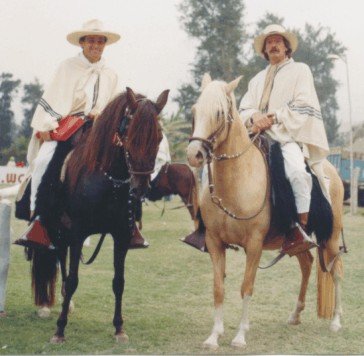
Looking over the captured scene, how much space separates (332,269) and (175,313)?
1785 millimetres

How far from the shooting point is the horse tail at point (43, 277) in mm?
6676

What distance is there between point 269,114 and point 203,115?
123 centimetres

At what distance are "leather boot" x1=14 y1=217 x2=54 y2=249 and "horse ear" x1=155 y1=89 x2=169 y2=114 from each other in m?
1.71

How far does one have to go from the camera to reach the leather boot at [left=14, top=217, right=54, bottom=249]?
594 centimetres

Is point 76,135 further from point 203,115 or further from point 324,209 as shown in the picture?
point 324,209

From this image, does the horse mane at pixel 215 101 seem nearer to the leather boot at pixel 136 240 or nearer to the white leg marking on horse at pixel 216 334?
the leather boot at pixel 136 240

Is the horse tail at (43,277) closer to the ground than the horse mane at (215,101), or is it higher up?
closer to the ground

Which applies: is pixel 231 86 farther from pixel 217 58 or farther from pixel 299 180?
pixel 217 58

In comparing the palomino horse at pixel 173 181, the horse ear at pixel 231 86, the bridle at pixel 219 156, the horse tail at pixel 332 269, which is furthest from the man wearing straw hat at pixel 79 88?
the palomino horse at pixel 173 181

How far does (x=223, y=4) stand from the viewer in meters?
26.2

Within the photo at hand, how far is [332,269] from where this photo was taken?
6676mm

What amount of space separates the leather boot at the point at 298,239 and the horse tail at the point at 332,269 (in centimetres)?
87

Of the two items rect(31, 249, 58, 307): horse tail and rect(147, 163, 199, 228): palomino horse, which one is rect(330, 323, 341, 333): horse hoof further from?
rect(147, 163, 199, 228): palomino horse

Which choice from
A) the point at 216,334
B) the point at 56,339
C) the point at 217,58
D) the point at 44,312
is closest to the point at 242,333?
the point at 216,334
